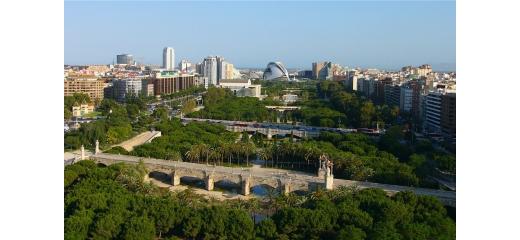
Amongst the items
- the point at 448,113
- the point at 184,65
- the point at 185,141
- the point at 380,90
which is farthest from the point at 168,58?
the point at 448,113

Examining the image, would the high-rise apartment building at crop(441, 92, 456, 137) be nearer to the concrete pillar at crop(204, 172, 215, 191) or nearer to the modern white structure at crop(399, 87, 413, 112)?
the modern white structure at crop(399, 87, 413, 112)

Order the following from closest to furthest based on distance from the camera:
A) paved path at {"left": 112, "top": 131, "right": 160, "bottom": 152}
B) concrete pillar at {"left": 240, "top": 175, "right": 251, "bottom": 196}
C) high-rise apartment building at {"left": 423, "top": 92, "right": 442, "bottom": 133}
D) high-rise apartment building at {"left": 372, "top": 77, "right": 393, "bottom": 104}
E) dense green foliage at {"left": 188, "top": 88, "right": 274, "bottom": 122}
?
concrete pillar at {"left": 240, "top": 175, "right": 251, "bottom": 196} < paved path at {"left": 112, "top": 131, "right": 160, "bottom": 152} < high-rise apartment building at {"left": 423, "top": 92, "right": 442, "bottom": 133} < dense green foliage at {"left": 188, "top": 88, "right": 274, "bottom": 122} < high-rise apartment building at {"left": 372, "top": 77, "right": 393, "bottom": 104}

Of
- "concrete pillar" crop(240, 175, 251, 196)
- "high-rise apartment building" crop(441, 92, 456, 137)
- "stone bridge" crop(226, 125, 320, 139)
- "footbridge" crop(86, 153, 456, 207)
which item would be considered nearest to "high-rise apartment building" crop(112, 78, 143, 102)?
"stone bridge" crop(226, 125, 320, 139)

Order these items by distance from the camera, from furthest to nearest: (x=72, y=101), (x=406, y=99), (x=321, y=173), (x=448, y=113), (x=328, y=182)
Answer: (x=72, y=101)
(x=406, y=99)
(x=448, y=113)
(x=321, y=173)
(x=328, y=182)

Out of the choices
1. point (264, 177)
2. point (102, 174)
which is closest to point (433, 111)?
point (264, 177)

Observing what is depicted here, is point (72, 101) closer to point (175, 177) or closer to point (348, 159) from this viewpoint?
point (175, 177)
